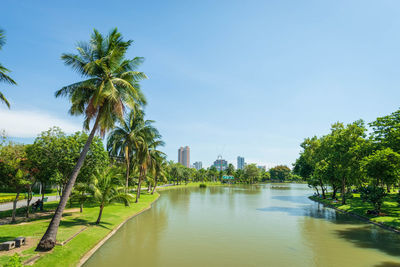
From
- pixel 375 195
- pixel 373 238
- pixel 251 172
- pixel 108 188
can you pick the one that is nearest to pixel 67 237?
pixel 108 188

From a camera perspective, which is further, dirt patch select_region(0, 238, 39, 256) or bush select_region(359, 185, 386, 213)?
bush select_region(359, 185, 386, 213)

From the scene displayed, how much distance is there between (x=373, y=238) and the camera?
2116cm

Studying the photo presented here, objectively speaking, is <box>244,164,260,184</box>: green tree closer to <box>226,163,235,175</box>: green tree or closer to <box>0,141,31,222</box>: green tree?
<box>226,163,235,175</box>: green tree

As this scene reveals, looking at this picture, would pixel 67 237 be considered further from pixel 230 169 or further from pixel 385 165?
pixel 230 169

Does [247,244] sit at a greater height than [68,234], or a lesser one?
lesser

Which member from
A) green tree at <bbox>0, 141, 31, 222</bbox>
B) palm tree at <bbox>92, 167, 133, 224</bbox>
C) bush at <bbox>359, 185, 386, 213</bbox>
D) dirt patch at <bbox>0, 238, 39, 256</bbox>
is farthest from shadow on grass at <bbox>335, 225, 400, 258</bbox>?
green tree at <bbox>0, 141, 31, 222</bbox>

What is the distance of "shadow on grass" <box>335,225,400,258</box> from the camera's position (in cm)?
1821

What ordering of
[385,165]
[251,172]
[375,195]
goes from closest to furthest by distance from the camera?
[385,165], [375,195], [251,172]

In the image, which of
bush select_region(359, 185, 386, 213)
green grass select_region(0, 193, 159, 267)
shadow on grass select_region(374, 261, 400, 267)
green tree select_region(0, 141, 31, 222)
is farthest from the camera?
bush select_region(359, 185, 386, 213)

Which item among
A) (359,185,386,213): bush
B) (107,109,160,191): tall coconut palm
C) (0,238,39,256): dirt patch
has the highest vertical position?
(107,109,160,191): tall coconut palm

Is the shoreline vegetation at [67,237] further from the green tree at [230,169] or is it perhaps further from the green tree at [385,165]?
the green tree at [230,169]

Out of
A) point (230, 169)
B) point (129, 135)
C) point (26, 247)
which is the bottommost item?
point (26, 247)

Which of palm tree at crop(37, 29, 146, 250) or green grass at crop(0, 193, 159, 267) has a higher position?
palm tree at crop(37, 29, 146, 250)

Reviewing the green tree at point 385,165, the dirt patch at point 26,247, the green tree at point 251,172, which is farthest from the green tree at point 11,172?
the green tree at point 251,172
